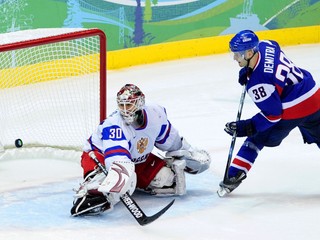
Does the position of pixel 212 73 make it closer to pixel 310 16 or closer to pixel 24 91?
pixel 310 16

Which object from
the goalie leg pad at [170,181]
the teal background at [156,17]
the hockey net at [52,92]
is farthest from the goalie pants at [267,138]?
the teal background at [156,17]

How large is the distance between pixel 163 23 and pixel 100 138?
10.2 feet

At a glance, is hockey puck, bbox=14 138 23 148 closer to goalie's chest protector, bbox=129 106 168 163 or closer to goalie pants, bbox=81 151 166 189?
goalie pants, bbox=81 151 166 189

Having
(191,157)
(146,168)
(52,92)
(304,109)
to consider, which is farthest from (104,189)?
(52,92)

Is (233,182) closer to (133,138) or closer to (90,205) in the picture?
(133,138)

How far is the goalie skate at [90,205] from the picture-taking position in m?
3.32

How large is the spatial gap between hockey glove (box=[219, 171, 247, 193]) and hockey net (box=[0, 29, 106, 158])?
799 mm

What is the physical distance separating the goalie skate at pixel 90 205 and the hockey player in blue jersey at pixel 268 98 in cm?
56

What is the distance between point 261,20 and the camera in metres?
6.96

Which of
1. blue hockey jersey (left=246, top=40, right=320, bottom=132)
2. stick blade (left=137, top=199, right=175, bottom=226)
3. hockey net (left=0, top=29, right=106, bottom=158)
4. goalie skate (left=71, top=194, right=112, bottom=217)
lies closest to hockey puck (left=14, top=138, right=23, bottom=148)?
hockey net (left=0, top=29, right=106, bottom=158)

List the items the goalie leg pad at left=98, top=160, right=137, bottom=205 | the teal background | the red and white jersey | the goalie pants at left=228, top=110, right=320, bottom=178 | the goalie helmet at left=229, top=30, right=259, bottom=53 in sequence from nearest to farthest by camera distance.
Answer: the goalie leg pad at left=98, top=160, right=137, bottom=205, the red and white jersey, the goalie helmet at left=229, top=30, right=259, bottom=53, the goalie pants at left=228, top=110, right=320, bottom=178, the teal background

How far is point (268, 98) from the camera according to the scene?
11.1 ft

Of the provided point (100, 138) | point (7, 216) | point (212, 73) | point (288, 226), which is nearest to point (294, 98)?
point (288, 226)

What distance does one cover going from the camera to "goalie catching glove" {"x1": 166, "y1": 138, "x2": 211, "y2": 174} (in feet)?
12.0
